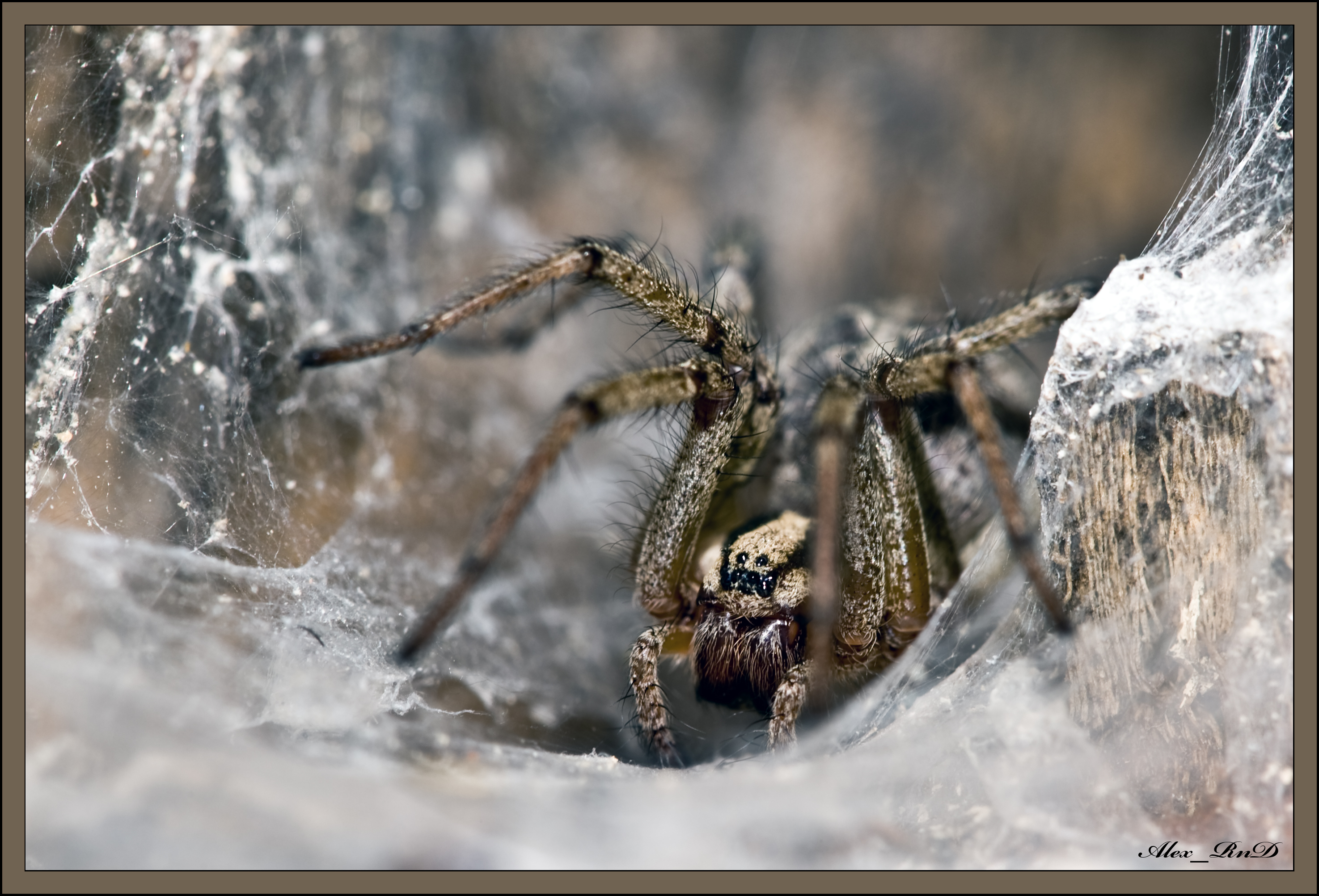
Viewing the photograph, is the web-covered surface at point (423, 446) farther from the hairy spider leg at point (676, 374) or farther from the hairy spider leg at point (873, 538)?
the hairy spider leg at point (676, 374)

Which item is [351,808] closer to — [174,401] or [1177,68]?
[174,401]

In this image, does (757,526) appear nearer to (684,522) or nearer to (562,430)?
(684,522)

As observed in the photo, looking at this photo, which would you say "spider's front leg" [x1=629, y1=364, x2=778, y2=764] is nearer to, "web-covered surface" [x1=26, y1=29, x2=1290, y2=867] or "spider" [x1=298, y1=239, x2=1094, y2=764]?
"spider" [x1=298, y1=239, x2=1094, y2=764]

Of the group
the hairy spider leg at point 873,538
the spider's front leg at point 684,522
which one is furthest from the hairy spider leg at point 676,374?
the hairy spider leg at point 873,538

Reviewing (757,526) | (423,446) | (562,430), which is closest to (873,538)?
(757,526)

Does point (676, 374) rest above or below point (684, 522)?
above

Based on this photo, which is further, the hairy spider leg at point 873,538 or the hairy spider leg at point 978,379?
the hairy spider leg at point 873,538
